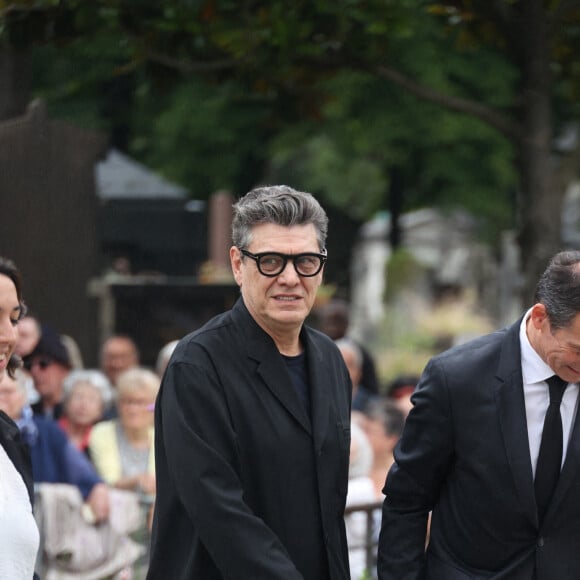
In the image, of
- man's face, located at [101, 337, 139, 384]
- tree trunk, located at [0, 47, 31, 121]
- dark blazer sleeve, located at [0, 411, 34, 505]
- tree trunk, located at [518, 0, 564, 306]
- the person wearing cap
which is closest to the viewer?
dark blazer sleeve, located at [0, 411, 34, 505]

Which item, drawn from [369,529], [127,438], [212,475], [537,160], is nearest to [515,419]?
[212,475]

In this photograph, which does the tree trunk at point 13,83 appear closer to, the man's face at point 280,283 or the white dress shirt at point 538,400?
the man's face at point 280,283

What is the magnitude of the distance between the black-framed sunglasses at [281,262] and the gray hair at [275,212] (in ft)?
0.21

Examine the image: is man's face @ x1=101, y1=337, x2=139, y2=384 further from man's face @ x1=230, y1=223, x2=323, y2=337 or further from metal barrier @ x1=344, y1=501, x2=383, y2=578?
man's face @ x1=230, y1=223, x2=323, y2=337

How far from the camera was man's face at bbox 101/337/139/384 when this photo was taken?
380 inches

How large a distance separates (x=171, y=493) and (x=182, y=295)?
7703mm

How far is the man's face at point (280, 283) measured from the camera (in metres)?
3.97

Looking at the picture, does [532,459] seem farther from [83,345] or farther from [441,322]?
[441,322]

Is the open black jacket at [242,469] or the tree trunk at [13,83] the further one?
the tree trunk at [13,83]

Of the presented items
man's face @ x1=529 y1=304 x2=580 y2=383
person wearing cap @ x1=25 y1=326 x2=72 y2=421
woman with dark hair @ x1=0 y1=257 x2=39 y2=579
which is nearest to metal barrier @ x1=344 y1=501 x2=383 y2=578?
person wearing cap @ x1=25 y1=326 x2=72 y2=421

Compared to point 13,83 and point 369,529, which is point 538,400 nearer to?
point 369,529

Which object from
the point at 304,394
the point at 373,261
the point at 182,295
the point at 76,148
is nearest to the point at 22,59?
the point at 76,148

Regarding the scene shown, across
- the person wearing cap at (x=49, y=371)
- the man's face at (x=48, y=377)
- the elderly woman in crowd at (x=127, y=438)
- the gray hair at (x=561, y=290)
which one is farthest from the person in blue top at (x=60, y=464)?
the gray hair at (x=561, y=290)

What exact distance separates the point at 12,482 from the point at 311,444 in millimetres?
878
